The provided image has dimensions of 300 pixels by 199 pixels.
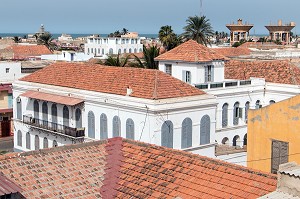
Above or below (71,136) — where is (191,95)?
above

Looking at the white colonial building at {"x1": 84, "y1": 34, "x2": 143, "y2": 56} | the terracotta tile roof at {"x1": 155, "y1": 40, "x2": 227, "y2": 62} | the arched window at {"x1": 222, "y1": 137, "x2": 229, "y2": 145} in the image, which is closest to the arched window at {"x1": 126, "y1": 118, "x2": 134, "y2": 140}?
A: the terracotta tile roof at {"x1": 155, "y1": 40, "x2": 227, "y2": 62}

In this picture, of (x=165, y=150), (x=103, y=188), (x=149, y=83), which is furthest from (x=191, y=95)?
(x=103, y=188)

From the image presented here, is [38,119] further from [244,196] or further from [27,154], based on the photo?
[244,196]

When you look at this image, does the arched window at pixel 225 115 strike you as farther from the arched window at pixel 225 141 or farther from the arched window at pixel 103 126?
→ the arched window at pixel 103 126

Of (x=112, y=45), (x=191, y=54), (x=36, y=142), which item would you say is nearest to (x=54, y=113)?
(x=36, y=142)

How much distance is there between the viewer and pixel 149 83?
104 ft

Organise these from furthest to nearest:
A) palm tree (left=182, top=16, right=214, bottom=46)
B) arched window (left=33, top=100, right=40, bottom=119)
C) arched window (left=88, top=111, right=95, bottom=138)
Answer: palm tree (left=182, top=16, right=214, bottom=46)
arched window (left=33, top=100, right=40, bottom=119)
arched window (left=88, top=111, right=95, bottom=138)

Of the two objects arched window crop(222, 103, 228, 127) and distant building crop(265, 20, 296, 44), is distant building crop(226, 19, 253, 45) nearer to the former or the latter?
distant building crop(265, 20, 296, 44)

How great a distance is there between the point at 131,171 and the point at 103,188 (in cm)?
122

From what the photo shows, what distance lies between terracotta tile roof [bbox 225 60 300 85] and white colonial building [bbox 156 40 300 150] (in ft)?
0.24

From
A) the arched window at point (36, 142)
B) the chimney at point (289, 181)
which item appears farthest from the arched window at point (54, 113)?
the chimney at point (289, 181)

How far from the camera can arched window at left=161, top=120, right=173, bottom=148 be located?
2984 cm

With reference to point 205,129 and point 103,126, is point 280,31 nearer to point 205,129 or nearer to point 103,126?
point 205,129

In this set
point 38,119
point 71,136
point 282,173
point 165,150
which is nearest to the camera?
point 282,173
